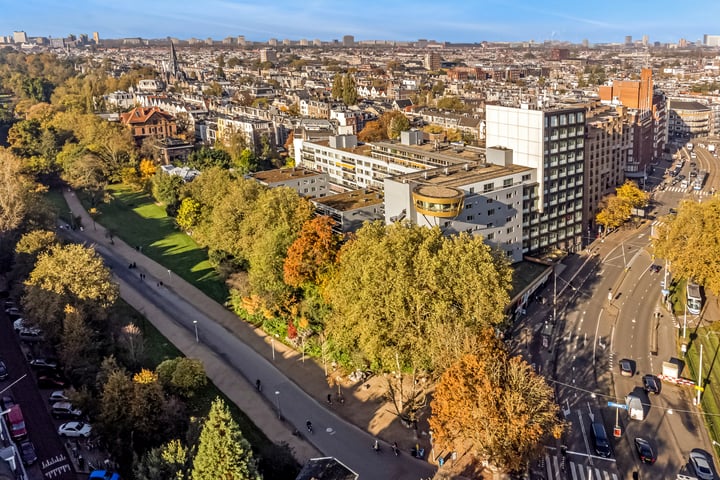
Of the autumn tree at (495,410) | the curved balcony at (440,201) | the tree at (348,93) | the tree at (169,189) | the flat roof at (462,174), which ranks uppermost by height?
the tree at (348,93)

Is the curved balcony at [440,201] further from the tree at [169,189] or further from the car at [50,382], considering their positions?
the tree at [169,189]

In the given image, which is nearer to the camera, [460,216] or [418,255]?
[418,255]

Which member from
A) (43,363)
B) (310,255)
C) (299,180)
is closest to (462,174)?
(310,255)

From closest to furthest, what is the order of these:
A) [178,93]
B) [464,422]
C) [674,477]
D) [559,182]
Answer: [464,422] < [674,477] < [559,182] < [178,93]

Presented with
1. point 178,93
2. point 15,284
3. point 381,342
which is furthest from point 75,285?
point 178,93

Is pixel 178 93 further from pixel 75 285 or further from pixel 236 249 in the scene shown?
pixel 75 285

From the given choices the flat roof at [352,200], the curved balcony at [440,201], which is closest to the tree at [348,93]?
the flat roof at [352,200]
